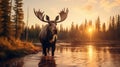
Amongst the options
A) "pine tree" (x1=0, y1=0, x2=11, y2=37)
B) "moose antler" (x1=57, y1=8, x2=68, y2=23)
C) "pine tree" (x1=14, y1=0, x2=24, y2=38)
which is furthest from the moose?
"pine tree" (x1=14, y1=0, x2=24, y2=38)

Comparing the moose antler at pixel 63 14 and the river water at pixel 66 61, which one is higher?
the moose antler at pixel 63 14

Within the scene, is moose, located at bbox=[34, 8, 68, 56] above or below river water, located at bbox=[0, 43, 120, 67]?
above

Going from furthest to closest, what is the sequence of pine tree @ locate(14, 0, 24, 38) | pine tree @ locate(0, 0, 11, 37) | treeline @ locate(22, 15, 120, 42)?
treeline @ locate(22, 15, 120, 42), pine tree @ locate(14, 0, 24, 38), pine tree @ locate(0, 0, 11, 37)

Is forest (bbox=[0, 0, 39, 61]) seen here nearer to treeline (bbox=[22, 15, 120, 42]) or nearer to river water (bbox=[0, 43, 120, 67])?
river water (bbox=[0, 43, 120, 67])

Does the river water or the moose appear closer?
the river water

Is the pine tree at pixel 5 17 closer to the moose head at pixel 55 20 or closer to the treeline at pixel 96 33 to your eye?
the moose head at pixel 55 20

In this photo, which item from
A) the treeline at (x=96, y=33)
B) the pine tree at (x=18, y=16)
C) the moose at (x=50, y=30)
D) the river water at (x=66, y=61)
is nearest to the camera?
the river water at (x=66, y=61)

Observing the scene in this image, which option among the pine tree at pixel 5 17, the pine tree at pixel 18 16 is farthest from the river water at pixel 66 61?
the pine tree at pixel 18 16

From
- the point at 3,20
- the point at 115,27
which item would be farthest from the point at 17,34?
the point at 115,27

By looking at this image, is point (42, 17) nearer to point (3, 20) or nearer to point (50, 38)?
point (50, 38)

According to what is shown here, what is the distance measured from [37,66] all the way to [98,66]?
146 inches

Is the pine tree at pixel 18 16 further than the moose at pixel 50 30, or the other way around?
the pine tree at pixel 18 16

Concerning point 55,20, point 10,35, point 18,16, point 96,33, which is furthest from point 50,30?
point 96,33

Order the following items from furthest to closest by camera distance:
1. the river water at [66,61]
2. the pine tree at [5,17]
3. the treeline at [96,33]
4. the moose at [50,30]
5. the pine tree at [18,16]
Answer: the treeline at [96,33]
the pine tree at [18,16]
the pine tree at [5,17]
the moose at [50,30]
the river water at [66,61]
